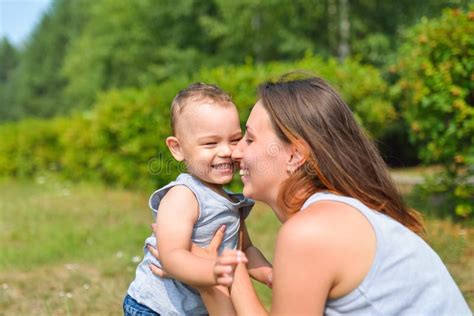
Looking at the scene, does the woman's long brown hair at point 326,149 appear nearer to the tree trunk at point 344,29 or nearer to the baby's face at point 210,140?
the baby's face at point 210,140

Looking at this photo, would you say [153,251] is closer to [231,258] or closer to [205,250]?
[205,250]

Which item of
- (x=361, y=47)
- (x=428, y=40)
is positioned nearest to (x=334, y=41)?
(x=361, y=47)

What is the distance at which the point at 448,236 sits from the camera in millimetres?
5422

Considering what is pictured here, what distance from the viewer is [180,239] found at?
215cm

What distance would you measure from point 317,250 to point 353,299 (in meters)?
0.21

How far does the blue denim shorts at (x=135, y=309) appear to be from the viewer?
2.39 metres

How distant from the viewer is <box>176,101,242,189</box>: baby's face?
2369 mm

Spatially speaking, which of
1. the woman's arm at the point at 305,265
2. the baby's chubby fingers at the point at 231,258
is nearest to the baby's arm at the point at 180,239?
the baby's chubby fingers at the point at 231,258

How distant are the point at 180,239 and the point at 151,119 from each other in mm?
7331

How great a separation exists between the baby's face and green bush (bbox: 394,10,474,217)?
3.99 meters

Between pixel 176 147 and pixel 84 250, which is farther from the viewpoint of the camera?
pixel 84 250

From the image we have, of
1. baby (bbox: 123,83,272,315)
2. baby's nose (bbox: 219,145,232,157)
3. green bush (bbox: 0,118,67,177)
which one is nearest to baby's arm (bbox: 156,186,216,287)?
baby (bbox: 123,83,272,315)

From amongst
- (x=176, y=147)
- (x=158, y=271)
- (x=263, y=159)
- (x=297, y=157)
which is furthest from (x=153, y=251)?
(x=297, y=157)

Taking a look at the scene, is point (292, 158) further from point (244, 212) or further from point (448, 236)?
point (448, 236)
